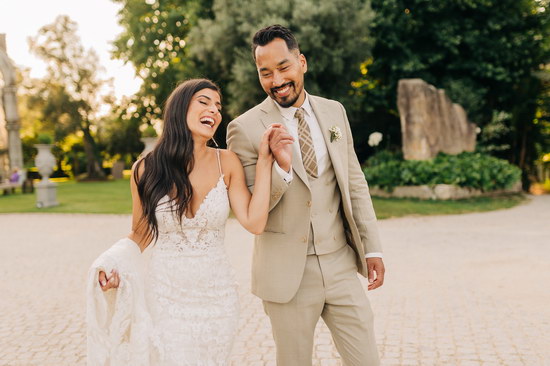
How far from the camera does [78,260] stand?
309 inches

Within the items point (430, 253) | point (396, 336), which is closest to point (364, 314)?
point (396, 336)

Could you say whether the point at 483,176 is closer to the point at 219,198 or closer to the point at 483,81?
the point at 483,81

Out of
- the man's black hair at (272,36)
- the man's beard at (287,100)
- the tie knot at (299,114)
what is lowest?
the tie knot at (299,114)

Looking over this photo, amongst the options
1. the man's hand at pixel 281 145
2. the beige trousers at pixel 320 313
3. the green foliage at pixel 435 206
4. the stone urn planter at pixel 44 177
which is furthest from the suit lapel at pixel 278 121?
the stone urn planter at pixel 44 177

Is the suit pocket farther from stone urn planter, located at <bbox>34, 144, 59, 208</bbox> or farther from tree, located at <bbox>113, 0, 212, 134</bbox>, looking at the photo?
tree, located at <bbox>113, 0, 212, 134</bbox>

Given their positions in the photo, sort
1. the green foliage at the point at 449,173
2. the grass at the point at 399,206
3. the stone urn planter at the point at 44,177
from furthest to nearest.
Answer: the stone urn planter at the point at 44,177, the green foliage at the point at 449,173, the grass at the point at 399,206

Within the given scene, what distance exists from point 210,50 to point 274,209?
14.3 m

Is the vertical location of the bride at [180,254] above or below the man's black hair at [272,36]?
below

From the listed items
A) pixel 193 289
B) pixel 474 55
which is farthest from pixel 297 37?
pixel 193 289

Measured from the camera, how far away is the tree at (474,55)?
17469 mm

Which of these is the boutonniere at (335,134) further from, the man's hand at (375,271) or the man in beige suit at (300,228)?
the man's hand at (375,271)

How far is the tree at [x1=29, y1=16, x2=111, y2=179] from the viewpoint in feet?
116

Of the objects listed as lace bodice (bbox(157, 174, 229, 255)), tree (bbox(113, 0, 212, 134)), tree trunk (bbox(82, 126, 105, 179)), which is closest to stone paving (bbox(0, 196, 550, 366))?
lace bodice (bbox(157, 174, 229, 255))

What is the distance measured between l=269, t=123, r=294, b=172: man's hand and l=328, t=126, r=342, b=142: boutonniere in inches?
13.9
